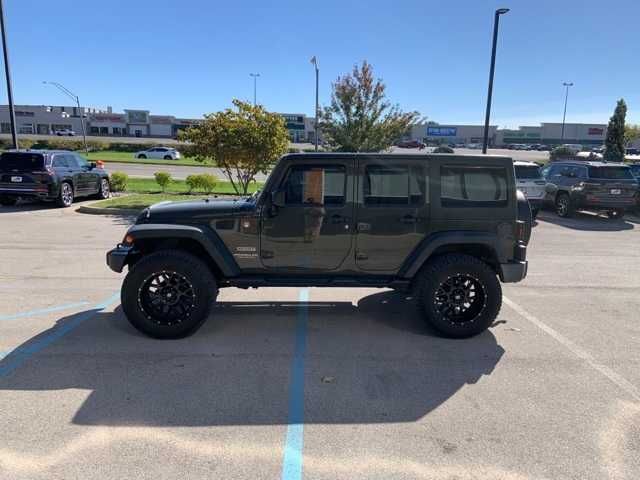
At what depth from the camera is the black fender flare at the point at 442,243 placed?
4.52 m

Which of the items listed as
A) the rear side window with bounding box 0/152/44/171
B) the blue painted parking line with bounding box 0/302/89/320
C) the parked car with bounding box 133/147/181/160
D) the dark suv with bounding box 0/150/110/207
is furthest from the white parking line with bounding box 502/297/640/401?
the parked car with bounding box 133/147/181/160

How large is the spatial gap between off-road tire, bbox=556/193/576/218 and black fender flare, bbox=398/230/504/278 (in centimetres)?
1149

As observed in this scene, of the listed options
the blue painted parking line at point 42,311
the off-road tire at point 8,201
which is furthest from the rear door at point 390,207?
the off-road tire at point 8,201

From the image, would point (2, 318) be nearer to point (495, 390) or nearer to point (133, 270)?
point (133, 270)

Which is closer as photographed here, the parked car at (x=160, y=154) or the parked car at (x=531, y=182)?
the parked car at (x=531, y=182)

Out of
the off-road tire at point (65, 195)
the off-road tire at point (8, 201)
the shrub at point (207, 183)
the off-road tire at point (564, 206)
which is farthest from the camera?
the shrub at point (207, 183)

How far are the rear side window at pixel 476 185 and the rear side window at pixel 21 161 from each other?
39.3 feet

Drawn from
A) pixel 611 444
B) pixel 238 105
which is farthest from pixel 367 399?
pixel 238 105

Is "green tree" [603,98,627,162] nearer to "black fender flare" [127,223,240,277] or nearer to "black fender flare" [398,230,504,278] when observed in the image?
"black fender flare" [398,230,504,278]

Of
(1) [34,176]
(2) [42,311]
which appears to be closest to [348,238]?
(2) [42,311]

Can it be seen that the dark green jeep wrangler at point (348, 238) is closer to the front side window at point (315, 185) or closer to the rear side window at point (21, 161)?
the front side window at point (315, 185)

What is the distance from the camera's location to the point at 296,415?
3.28 metres

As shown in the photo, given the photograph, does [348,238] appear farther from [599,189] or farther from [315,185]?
[599,189]

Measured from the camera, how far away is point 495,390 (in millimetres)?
3691
